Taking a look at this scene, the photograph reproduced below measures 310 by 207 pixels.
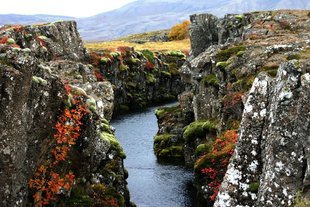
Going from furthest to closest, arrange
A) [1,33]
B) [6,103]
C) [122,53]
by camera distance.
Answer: [122,53] < [1,33] < [6,103]

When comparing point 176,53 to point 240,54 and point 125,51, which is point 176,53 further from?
point 240,54

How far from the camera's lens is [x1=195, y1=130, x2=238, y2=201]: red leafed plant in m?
47.8

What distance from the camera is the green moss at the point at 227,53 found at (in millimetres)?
66688

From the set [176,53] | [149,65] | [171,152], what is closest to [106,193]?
[171,152]

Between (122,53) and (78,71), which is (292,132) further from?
(122,53)

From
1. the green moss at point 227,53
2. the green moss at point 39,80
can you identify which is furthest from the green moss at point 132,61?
the green moss at point 39,80

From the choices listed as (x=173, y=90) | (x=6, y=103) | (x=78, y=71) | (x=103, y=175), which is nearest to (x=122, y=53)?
(x=173, y=90)

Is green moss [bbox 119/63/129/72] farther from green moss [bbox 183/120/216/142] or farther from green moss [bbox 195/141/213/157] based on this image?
green moss [bbox 195/141/213/157]

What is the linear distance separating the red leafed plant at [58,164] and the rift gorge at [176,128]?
8cm

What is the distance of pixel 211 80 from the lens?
67.7m

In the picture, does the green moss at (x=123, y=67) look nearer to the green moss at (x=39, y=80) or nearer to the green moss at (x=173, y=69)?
the green moss at (x=173, y=69)

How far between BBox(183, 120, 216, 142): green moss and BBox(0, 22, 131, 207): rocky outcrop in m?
17.3

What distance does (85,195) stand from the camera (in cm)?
3900

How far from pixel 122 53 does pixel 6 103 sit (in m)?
101
